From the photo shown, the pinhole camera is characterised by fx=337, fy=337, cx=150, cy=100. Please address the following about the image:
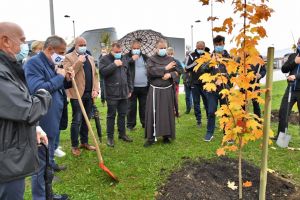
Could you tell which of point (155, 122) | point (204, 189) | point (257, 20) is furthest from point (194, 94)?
point (257, 20)

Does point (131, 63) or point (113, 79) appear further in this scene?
point (131, 63)

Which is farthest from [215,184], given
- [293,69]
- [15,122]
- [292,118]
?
[292,118]

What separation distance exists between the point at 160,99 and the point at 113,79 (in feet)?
3.32

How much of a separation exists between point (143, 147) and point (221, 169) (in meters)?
1.94

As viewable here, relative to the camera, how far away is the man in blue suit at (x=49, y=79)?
13.4 feet

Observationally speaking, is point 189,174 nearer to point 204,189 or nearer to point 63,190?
point 204,189

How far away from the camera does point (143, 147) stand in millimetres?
6637

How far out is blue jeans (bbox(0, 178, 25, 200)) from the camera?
2689 mm

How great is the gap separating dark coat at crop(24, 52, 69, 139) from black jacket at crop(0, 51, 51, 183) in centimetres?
139

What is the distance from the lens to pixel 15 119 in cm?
255

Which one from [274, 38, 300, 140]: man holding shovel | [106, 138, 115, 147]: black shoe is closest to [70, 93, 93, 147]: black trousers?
[106, 138, 115, 147]: black shoe

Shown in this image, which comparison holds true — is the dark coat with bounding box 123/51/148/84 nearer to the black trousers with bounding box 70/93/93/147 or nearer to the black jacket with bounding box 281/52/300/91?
the black trousers with bounding box 70/93/93/147

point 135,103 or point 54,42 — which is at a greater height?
point 54,42

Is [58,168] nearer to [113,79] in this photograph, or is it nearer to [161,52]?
[113,79]
